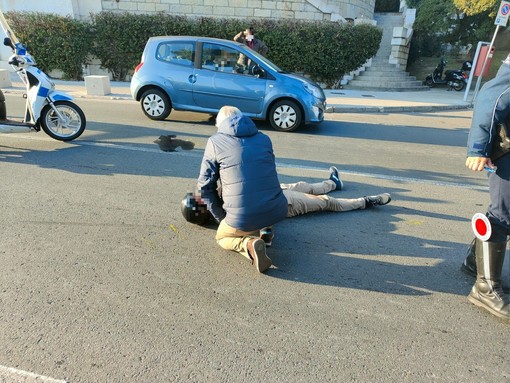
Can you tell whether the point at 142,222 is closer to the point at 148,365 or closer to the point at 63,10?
the point at 148,365

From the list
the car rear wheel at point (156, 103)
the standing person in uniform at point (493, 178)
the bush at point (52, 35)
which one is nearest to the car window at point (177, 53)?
the car rear wheel at point (156, 103)

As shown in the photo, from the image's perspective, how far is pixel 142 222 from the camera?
13.2 ft

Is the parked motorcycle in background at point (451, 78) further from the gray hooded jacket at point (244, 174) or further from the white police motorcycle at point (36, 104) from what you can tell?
the gray hooded jacket at point (244, 174)

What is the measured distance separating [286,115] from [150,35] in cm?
1004

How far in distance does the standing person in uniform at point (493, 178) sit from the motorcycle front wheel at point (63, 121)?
6040 mm

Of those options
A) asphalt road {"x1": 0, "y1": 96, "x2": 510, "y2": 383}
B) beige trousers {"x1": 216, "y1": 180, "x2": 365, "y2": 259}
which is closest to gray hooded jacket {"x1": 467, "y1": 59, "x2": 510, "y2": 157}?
asphalt road {"x1": 0, "y1": 96, "x2": 510, "y2": 383}

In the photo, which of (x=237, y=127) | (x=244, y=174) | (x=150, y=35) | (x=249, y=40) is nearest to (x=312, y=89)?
(x=249, y=40)

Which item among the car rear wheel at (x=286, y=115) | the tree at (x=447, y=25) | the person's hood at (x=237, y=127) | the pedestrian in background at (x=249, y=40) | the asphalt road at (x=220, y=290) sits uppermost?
the tree at (x=447, y=25)

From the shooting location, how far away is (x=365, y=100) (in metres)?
13.3

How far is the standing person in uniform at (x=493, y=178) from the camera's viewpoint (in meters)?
2.56

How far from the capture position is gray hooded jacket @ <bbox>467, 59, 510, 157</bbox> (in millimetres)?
2539

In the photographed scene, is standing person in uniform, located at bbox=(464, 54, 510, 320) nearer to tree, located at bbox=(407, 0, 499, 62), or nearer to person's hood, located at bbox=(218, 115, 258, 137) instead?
person's hood, located at bbox=(218, 115, 258, 137)

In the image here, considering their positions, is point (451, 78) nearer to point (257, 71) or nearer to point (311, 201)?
point (257, 71)

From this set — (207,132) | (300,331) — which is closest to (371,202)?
(300,331)
